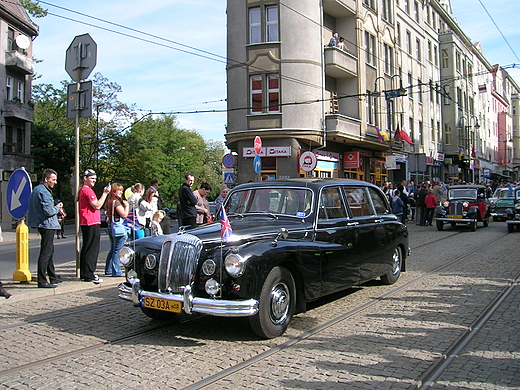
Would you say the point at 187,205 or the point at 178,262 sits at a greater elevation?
the point at 187,205

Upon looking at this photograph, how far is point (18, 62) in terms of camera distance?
31.8m

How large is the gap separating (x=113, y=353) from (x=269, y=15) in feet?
75.8

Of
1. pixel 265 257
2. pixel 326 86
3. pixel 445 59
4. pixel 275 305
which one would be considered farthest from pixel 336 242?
pixel 445 59

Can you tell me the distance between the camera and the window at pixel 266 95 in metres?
25.2

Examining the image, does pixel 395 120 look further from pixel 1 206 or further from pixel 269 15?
pixel 1 206

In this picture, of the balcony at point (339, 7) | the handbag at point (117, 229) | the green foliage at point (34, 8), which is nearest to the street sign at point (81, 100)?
the handbag at point (117, 229)

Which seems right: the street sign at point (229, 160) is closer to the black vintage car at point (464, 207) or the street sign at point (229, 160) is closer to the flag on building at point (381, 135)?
the black vintage car at point (464, 207)

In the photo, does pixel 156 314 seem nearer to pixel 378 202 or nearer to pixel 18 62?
pixel 378 202

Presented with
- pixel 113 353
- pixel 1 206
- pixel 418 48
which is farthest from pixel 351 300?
pixel 418 48

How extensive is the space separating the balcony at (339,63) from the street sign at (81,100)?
18.9 meters

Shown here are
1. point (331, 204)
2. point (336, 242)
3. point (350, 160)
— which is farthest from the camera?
point (350, 160)

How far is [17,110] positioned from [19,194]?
26.4 m

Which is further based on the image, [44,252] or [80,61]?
[80,61]

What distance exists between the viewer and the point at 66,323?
20.7 ft
